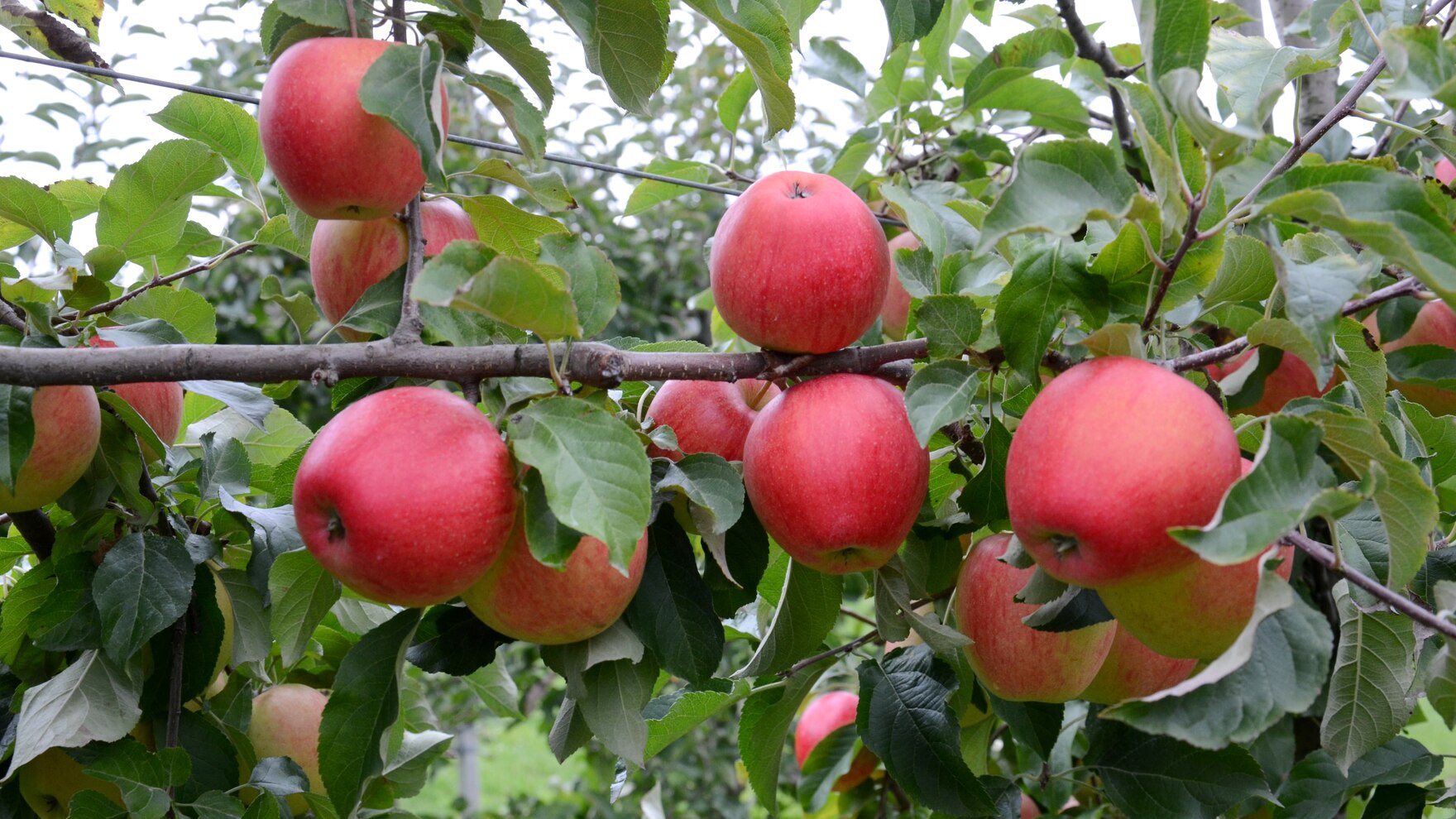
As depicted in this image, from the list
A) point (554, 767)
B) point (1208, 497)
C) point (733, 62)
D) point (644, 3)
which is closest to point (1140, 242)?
point (1208, 497)

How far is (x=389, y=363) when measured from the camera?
84cm

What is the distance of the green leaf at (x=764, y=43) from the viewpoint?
961 mm

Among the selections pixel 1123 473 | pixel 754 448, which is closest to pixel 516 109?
pixel 754 448

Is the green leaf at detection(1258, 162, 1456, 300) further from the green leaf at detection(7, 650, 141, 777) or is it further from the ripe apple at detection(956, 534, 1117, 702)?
the green leaf at detection(7, 650, 141, 777)

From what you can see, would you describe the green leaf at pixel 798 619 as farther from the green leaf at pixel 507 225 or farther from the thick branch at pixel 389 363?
the green leaf at pixel 507 225

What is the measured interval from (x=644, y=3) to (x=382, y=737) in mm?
684

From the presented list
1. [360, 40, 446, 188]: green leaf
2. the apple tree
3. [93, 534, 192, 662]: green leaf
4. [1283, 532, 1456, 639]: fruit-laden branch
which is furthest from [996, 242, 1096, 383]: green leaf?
[93, 534, 192, 662]: green leaf

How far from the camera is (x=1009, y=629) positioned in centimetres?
93

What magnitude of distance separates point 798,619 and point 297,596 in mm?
465

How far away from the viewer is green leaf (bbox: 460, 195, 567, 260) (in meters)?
1.09

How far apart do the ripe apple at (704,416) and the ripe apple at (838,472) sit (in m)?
0.12

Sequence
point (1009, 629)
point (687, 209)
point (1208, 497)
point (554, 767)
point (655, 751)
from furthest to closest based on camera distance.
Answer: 1. point (554, 767)
2. point (687, 209)
3. point (655, 751)
4. point (1009, 629)
5. point (1208, 497)

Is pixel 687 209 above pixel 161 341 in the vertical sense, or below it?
below

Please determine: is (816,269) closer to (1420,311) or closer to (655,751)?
(655,751)
